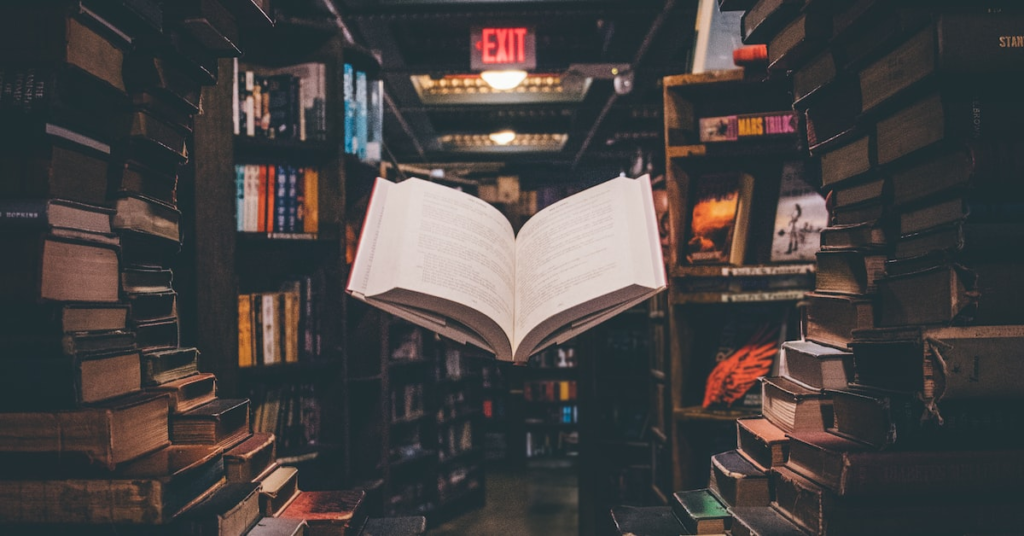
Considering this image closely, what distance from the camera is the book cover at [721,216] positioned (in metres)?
1.96

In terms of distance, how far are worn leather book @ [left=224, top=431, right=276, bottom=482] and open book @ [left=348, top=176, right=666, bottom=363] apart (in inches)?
11.2

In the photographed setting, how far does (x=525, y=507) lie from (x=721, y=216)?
2692 mm

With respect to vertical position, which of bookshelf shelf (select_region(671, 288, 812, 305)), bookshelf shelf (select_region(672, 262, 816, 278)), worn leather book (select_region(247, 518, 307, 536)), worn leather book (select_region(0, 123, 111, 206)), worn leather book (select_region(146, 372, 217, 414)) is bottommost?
worn leather book (select_region(247, 518, 307, 536))

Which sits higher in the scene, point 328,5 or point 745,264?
point 328,5

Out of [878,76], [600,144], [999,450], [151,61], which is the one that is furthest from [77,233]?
[600,144]

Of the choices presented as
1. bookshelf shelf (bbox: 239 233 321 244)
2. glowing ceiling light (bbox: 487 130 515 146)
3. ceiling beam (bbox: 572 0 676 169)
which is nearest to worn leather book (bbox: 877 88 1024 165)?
bookshelf shelf (bbox: 239 233 321 244)

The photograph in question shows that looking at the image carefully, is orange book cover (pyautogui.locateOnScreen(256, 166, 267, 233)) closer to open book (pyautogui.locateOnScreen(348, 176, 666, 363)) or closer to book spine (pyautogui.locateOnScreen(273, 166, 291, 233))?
book spine (pyautogui.locateOnScreen(273, 166, 291, 233))

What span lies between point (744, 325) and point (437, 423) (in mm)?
2154

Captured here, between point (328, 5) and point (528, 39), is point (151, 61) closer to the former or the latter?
point (328, 5)

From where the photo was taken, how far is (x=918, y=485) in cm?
65

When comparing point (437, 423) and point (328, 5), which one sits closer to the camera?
point (328, 5)

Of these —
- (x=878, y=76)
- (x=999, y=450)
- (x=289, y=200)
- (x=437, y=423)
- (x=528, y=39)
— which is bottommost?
(x=437, y=423)

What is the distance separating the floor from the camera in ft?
11.1

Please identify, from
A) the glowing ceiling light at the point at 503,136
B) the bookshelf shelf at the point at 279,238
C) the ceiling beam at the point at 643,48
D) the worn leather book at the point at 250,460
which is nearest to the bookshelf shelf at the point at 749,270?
the bookshelf shelf at the point at 279,238
